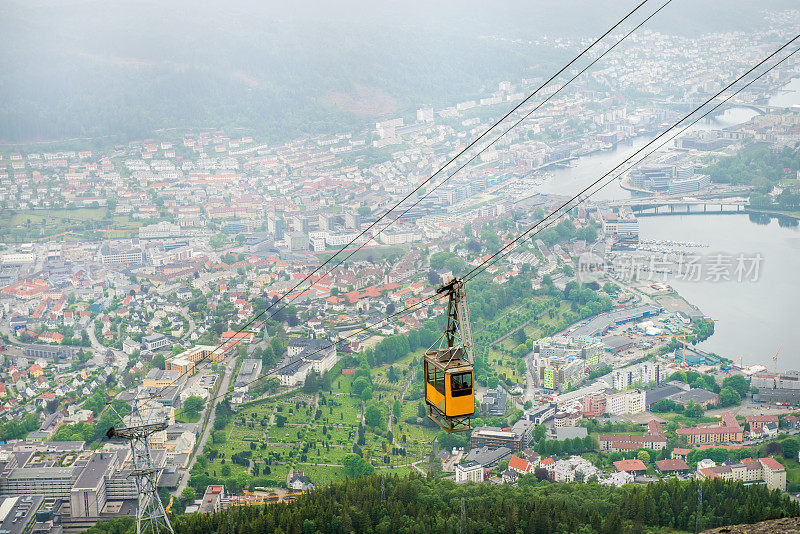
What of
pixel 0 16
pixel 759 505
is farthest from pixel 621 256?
pixel 0 16

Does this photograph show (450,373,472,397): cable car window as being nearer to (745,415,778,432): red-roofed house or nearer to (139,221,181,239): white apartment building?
(745,415,778,432): red-roofed house

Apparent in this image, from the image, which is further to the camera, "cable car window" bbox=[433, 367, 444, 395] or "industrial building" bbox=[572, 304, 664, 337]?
"industrial building" bbox=[572, 304, 664, 337]

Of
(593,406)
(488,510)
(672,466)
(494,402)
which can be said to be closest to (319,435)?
(494,402)

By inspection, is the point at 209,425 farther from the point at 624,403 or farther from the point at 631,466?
the point at 624,403

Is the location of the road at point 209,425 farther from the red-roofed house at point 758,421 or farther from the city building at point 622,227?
the city building at point 622,227

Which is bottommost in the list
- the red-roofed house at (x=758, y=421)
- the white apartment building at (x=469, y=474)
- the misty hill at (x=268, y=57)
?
the white apartment building at (x=469, y=474)

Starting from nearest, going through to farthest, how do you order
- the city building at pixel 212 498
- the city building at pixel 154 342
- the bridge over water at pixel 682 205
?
the city building at pixel 212 498
the city building at pixel 154 342
the bridge over water at pixel 682 205

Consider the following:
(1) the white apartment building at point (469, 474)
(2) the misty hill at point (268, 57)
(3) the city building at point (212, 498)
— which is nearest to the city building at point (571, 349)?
(1) the white apartment building at point (469, 474)

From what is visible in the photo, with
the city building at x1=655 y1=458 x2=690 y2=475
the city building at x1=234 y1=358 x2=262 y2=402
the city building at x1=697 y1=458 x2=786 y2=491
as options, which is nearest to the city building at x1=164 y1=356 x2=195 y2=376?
the city building at x1=234 y1=358 x2=262 y2=402

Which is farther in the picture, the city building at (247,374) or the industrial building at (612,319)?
the industrial building at (612,319)

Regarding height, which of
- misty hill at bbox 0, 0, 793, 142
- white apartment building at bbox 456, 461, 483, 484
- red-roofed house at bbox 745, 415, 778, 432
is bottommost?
white apartment building at bbox 456, 461, 483, 484

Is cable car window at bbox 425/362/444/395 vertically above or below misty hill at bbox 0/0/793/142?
below
